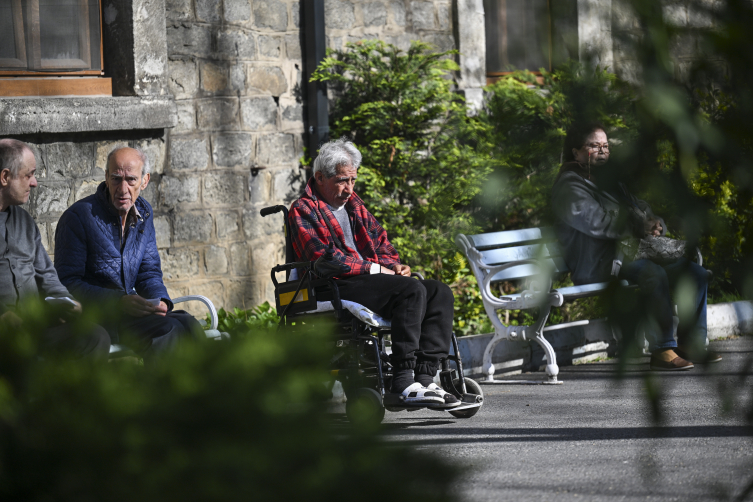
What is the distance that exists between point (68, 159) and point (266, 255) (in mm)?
1672

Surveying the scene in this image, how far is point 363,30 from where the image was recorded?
736 centimetres

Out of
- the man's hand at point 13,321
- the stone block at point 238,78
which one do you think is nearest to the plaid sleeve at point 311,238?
the stone block at point 238,78

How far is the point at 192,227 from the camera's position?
6.35 metres

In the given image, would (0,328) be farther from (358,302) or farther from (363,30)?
(363,30)

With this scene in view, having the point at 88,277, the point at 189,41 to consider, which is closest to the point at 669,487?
the point at 88,277

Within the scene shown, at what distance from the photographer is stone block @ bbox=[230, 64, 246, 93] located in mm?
6559

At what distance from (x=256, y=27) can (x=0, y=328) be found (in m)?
5.57

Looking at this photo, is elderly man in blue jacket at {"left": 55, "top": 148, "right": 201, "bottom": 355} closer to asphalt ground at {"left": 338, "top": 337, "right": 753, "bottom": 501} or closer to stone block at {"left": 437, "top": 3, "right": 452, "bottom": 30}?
asphalt ground at {"left": 338, "top": 337, "right": 753, "bottom": 501}

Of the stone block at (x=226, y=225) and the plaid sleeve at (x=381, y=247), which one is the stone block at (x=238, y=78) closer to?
the stone block at (x=226, y=225)

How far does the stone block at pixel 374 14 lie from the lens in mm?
7371

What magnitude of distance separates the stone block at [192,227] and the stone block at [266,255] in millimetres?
417

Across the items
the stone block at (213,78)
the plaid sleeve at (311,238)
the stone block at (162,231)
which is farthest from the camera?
the stone block at (213,78)

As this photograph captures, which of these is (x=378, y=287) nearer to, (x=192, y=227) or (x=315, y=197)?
(x=315, y=197)

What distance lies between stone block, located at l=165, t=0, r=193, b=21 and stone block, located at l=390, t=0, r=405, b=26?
6.20 feet
